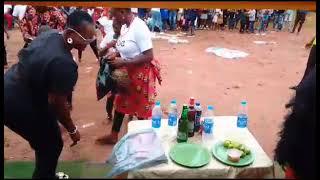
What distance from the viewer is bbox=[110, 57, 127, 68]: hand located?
4.05 metres

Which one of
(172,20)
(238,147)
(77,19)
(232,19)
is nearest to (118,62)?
(77,19)

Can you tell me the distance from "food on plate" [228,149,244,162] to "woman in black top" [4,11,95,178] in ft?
4.34

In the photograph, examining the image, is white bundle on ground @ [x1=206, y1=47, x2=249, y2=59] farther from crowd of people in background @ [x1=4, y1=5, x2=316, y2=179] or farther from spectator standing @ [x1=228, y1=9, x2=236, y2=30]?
crowd of people in background @ [x1=4, y1=5, x2=316, y2=179]

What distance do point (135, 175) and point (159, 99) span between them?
3722 millimetres

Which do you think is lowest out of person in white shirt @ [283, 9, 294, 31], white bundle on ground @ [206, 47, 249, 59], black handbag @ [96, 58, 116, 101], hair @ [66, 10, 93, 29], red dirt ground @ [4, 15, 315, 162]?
red dirt ground @ [4, 15, 315, 162]

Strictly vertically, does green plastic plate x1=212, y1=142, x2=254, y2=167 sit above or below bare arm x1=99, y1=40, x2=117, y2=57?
below

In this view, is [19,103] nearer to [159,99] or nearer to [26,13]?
[26,13]

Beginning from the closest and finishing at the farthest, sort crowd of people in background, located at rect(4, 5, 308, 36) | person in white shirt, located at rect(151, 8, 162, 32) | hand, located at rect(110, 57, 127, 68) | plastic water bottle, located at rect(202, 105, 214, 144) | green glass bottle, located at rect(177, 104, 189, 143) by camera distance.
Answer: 1. green glass bottle, located at rect(177, 104, 189, 143)
2. plastic water bottle, located at rect(202, 105, 214, 144)
3. hand, located at rect(110, 57, 127, 68)
4. person in white shirt, located at rect(151, 8, 162, 32)
5. crowd of people in background, located at rect(4, 5, 308, 36)

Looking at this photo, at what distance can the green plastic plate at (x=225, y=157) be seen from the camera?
2756mm

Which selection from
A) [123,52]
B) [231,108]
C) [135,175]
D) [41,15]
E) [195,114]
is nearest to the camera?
[135,175]

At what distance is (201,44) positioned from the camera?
11.2m

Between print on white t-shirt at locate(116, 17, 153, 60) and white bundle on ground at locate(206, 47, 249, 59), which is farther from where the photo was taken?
white bundle on ground at locate(206, 47, 249, 59)

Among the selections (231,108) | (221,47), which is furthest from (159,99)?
(221,47)

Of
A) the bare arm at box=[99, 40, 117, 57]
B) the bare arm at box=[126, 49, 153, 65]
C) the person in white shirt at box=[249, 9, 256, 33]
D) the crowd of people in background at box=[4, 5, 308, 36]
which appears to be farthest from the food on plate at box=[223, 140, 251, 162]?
the person in white shirt at box=[249, 9, 256, 33]
